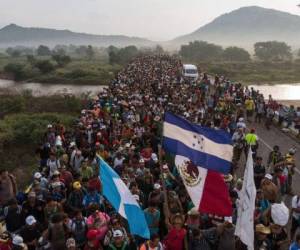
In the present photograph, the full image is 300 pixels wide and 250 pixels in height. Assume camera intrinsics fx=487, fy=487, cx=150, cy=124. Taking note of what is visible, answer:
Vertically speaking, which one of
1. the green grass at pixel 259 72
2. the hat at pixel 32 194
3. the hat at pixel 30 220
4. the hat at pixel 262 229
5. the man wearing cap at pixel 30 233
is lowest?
the green grass at pixel 259 72

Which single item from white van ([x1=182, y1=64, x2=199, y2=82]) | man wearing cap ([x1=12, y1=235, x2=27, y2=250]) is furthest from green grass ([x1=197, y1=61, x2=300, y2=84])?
man wearing cap ([x1=12, y1=235, x2=27, y2=250])

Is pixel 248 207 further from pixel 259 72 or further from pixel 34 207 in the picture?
pixel 259 72

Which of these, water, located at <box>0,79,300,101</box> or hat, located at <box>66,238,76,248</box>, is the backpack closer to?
hat, located at <box>66,238,76,248</box>

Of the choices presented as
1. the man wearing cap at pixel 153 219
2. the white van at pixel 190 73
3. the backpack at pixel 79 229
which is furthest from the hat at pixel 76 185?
the white van at pixel 190 73

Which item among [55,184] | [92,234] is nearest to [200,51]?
[55,184]

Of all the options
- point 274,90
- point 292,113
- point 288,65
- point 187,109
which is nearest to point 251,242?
point 187,109

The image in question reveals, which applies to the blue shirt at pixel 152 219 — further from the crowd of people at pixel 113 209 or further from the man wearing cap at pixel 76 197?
the man wearing cap at pixel 76 197

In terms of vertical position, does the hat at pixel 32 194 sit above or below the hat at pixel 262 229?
below
